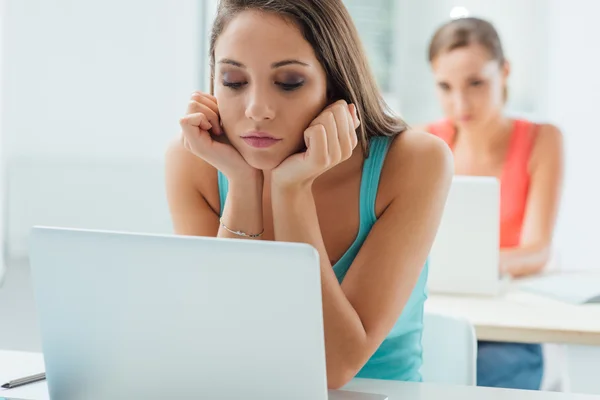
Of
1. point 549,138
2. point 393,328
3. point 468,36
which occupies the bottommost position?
point 393,328

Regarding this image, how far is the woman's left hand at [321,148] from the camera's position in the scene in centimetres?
132

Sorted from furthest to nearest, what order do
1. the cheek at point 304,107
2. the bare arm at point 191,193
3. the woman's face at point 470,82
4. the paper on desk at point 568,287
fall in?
the woman's face at point 470,82 < the paper on desk at point 568,287 < the bare arm at point 191,193 < the cheek at point 304,107

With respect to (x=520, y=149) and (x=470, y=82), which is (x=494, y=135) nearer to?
(x=520, y=149)

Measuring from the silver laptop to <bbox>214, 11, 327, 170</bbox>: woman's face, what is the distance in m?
0.45

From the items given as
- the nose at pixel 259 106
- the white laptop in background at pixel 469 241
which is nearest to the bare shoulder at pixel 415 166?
the nose at pixel 259 106

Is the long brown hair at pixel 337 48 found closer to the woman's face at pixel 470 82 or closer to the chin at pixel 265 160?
the chin at pixel 265 160

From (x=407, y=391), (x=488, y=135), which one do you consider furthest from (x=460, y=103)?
(x=407, y=391)

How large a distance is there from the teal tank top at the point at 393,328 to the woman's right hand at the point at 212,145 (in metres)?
0.21

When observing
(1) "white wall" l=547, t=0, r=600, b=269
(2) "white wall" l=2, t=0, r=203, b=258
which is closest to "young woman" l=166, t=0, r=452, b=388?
(2) "white wall" l=2, t=0, r=203, b=258

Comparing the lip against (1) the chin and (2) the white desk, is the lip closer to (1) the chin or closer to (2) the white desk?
(1) the chin

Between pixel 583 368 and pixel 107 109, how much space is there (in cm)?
316

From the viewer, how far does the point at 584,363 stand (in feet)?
6.23

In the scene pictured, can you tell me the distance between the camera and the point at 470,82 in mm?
2855

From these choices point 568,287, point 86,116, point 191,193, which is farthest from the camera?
point 86,116
